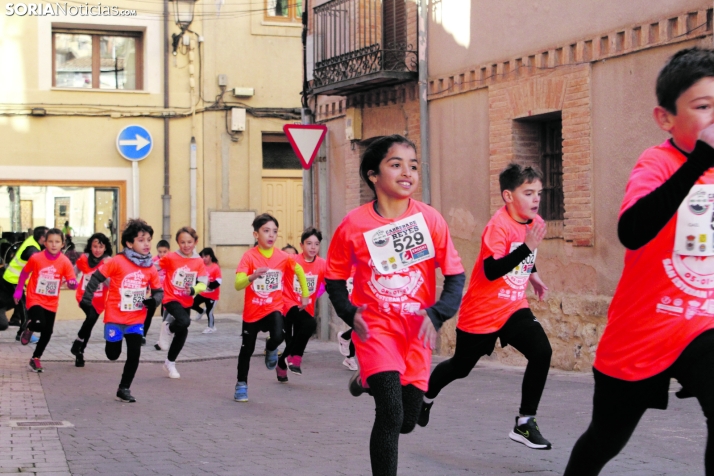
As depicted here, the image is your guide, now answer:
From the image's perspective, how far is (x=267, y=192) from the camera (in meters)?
23.8

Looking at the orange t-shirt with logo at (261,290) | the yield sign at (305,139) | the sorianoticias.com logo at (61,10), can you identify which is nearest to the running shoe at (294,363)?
the orange t-shirt with logo at (261,290)

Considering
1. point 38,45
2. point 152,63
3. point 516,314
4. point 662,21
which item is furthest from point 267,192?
point 516,314

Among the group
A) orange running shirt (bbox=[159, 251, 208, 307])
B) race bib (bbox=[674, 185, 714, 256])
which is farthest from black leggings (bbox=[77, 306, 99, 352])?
race bib (bbox=[674, 185, 714, 256])

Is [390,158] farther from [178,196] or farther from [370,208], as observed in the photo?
[178,196]

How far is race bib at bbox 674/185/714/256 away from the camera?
11.9 ft

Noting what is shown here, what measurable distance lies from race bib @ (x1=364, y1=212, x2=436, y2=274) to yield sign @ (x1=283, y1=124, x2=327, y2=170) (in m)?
10.3

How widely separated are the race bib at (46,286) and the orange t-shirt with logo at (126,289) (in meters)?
3.06

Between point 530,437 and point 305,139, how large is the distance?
9.53 metres

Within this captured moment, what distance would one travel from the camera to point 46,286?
12.9 meters

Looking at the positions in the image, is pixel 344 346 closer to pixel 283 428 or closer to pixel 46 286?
pixel 46 286

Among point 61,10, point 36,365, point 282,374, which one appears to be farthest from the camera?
point 61,10

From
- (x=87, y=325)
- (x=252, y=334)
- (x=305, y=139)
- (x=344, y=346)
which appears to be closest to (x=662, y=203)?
(x=252, y=334)

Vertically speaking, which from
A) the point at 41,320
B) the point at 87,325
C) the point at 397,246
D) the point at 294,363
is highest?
the point at 397,246

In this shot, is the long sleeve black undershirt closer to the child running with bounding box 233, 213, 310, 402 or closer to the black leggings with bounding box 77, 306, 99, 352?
the child running with bounding box 233, 213, 310, 402
